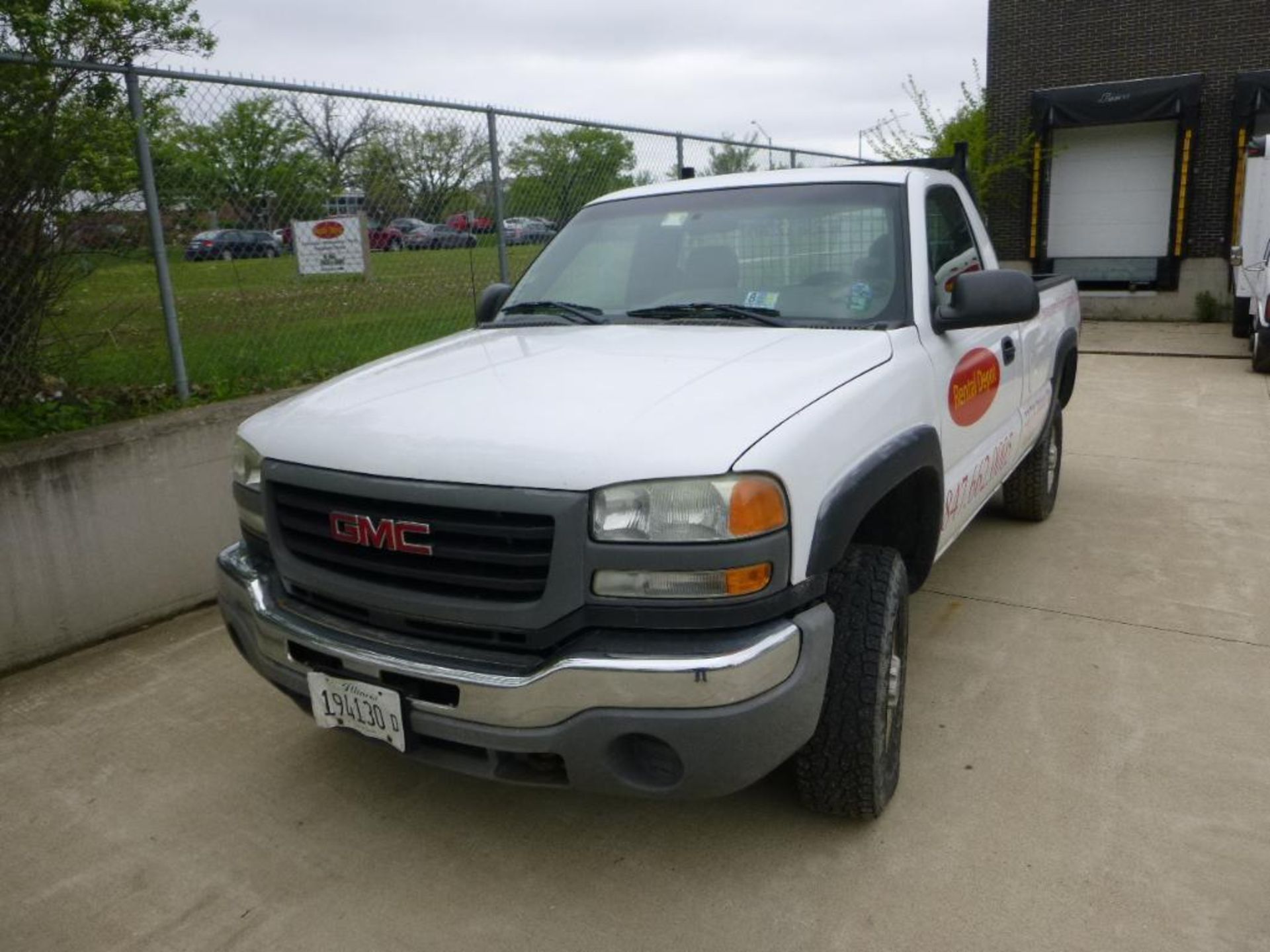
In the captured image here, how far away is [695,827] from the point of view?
2877 millimetres

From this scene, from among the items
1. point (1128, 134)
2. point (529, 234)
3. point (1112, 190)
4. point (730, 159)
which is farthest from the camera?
point (1112, 190)

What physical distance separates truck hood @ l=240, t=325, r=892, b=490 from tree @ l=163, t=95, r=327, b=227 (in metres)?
2.52

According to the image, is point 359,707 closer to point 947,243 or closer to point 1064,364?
point 947,243

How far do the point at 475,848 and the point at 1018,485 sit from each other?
3.68m

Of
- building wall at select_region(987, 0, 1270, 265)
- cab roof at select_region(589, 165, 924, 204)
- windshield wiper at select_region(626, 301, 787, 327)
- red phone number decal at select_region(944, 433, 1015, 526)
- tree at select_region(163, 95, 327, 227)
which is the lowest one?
red phone number decal at select_region(944, 433, 1015, 526)

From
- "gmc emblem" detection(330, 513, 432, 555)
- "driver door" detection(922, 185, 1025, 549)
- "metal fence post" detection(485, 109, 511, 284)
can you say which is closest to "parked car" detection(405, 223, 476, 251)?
"metal fence post" detection(485, 109, 511, 284)

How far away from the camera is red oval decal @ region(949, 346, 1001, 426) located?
3.44 m

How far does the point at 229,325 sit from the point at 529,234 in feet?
7.80

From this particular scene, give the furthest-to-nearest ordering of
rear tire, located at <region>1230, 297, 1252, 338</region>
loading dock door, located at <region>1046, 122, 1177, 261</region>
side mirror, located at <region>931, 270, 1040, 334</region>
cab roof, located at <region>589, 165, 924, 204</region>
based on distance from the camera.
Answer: loading dock door, located at <region>1046, 122, 1177, 261</region> < rear tire, located at <region>1230, 297, 1252, 338</region> < cab roof, located at <region>589, 165, 924, 204</region> < side mirror, located at <region>931, 270, 1040, 334</region>

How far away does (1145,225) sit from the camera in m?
15.9

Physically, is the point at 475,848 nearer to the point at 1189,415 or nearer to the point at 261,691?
the point at 261,691

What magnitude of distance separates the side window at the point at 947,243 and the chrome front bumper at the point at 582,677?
66.1 inches

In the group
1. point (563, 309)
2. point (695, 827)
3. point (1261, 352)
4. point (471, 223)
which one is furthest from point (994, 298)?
point (1261, 352)

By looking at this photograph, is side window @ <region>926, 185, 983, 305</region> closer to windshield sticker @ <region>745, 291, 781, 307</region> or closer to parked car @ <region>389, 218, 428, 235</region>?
windshield sticker @ <region>745, 291, 781, 307</region>
